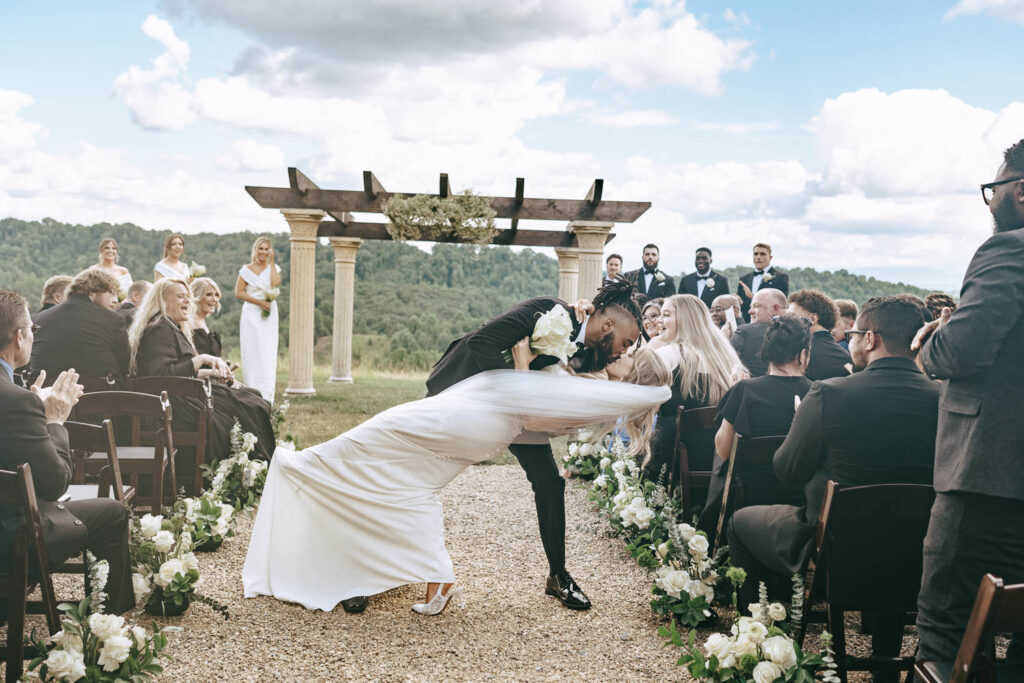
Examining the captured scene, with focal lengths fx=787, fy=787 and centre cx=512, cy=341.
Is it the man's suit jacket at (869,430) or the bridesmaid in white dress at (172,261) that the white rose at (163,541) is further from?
the bridesmaid in white dress at (172,261)

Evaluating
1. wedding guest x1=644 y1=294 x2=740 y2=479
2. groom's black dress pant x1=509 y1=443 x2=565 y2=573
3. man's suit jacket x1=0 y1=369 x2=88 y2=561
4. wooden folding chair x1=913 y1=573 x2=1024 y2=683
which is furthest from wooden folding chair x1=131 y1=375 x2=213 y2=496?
wooden folding chair x1=913 y1=573 x2=1024 y2=683

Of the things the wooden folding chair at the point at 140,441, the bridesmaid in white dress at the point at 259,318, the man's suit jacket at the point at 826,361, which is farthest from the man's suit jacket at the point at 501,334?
the bridesmaid in white dress at the point at 259,318

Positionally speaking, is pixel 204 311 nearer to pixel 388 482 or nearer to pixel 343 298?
pixel 388 482

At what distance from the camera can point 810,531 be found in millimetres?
3156

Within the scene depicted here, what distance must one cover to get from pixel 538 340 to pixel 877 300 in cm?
155

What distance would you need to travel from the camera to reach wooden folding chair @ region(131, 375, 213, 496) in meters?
5.20

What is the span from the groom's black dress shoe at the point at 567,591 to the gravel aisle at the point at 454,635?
0.15 feet

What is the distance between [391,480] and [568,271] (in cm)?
841

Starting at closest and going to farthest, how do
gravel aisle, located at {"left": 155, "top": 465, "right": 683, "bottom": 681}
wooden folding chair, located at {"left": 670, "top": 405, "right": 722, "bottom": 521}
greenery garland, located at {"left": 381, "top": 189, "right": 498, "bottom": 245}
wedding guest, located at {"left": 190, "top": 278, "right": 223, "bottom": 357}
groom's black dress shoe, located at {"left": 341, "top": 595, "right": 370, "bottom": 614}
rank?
gravel aisle, located at {"left": 155, "top": 465, "right": 683, "bottom": 681}
groom's black dress shoe, located at {"left": 341, "top": 595, "right": 370, "bottom": 614}
wooden folding chair, located at {"left": 670, "top": 405, "right": 722, "bottom": 521}
wedding guest, located at {"left": 190, "top": 278, "right": 223, "bottom": 357}
greenery garland, located at {"left": 381, "top": 189, "right": 498, "bottom": 245}

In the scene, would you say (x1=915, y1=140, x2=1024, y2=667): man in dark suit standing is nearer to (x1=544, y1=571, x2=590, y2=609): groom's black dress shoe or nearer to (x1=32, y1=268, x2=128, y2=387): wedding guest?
(x1=544, y1=571, x2=590, y2=609): groom's black dress shoe

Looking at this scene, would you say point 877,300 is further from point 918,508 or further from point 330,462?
point 330,462

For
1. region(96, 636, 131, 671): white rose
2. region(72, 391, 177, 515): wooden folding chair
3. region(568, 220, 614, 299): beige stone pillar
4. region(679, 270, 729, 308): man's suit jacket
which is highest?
region(568, 220, 614, 299): beige stone pillar

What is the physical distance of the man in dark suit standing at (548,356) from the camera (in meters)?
4.04

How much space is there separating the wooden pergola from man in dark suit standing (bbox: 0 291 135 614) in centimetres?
766
